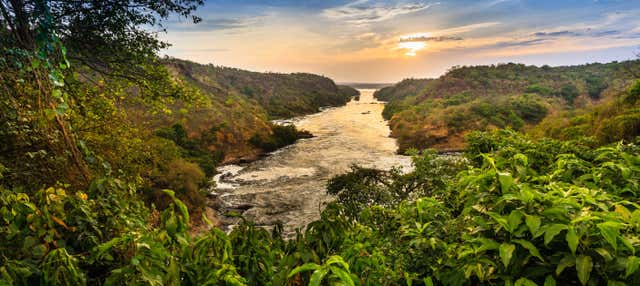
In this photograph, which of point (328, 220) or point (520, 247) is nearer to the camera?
point (520, 247)

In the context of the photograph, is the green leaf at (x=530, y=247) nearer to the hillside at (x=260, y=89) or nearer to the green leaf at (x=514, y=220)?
the green leaf at (x=514, y=220)

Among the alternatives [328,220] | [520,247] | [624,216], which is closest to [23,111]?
[328,220]

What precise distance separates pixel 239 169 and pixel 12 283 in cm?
2509

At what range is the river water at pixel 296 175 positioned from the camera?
17.4 meters

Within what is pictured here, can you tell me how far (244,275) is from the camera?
84.7 inches

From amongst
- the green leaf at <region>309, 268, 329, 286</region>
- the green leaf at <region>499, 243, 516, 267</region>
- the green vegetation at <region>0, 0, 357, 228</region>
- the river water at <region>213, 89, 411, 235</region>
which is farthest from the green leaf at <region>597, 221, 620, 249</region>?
the river water at <region>213, 89, 411, 235</region>

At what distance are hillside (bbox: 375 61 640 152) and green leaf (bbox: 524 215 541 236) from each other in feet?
45.4

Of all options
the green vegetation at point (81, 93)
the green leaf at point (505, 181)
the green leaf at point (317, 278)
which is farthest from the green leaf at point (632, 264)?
the green vegetation at point (81, 93)

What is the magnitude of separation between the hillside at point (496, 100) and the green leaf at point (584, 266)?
45.3ft

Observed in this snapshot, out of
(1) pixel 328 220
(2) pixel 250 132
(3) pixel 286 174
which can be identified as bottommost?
(3) pixel 286 174

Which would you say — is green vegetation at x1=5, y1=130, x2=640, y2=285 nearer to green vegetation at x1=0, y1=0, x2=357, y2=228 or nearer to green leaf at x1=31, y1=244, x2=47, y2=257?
green leaf at x1=31, y1=244, x2=47, y2=257

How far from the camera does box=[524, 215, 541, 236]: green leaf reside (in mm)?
1688

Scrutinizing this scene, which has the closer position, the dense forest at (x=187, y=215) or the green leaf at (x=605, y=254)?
the green leaf at (x=605, y=254)

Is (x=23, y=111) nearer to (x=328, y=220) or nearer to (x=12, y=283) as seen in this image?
(x=12, y=283)
